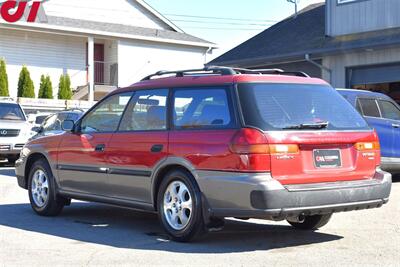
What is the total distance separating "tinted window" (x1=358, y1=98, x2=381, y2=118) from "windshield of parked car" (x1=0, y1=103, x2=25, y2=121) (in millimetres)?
10339

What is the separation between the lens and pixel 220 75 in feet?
23.7

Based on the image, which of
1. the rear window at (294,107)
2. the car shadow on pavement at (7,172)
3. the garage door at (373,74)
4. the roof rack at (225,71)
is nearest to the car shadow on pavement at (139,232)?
the rear window at (294,107)

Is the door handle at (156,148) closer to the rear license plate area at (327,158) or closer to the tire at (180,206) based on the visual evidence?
the tire at (180,206)

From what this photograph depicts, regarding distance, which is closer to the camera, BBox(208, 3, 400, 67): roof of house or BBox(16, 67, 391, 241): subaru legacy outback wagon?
BBox(16, 67, 391, 241): subaru legacy outback wagon

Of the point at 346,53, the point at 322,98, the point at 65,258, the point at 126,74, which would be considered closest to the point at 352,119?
the point at 322,98

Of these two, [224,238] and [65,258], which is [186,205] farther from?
[65,258]

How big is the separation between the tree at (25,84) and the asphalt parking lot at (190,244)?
2019 centimetres

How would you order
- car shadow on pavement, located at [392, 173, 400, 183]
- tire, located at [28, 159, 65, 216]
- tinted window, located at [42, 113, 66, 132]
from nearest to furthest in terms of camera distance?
tire, located at [28, 159, 65, 216] → car shadow on pavement, located at [392, 173, 400, 183] → tinted window, located at [42, 113, 66, 132]

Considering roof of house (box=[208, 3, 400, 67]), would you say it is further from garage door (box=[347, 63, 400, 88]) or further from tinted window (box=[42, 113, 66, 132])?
tinted window (box=[42, 113, 66, 132])

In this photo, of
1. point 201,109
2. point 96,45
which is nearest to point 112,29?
point 96,45

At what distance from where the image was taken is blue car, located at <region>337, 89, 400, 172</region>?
479 inches

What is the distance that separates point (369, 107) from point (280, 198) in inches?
251

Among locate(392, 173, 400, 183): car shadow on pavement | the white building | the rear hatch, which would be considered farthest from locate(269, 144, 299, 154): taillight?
the white building

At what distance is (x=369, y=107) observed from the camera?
40.3 ft
